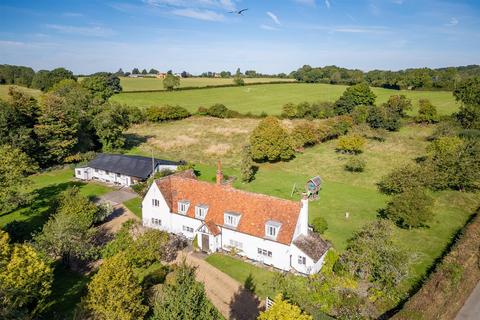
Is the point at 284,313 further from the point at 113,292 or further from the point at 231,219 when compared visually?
the point at 231,219

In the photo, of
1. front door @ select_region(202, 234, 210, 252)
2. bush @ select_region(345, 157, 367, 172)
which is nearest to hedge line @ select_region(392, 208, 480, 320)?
front door @ select_region(202, 234, 210, 252)

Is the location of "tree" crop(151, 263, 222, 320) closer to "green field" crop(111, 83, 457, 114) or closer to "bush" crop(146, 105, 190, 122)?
"bush" crop(146, 105, 190, 122)

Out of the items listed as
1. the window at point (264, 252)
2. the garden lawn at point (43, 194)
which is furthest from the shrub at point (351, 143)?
the garden lawn at point (43, 194)

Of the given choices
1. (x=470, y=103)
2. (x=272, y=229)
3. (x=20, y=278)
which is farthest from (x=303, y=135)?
(x=20, y=278)

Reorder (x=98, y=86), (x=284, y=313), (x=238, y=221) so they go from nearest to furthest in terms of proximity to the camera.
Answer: (x=284, y=313), (x=238, y=221), (x=98, y=86)

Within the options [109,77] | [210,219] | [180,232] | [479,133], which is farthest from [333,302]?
[109,77]

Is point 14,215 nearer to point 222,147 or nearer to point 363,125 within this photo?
point 222,147
